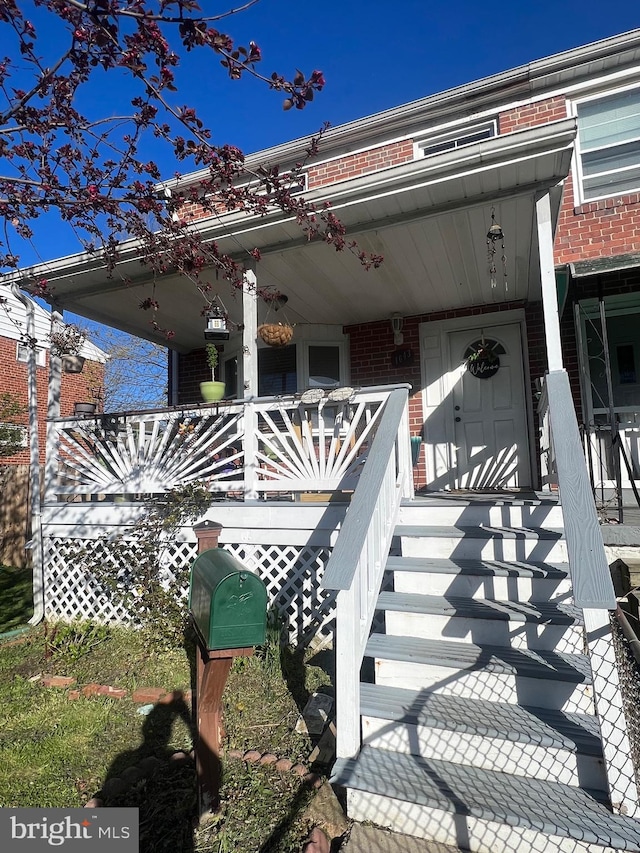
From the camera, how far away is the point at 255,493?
457 centimetres

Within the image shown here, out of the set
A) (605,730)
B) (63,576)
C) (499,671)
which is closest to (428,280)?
(499,671)

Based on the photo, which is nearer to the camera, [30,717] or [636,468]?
[30,717]

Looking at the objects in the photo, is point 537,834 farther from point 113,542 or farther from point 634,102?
point 634,102

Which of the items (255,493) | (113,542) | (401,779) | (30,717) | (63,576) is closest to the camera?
(401,779)

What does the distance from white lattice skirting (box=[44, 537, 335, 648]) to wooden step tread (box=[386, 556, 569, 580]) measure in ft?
3.37

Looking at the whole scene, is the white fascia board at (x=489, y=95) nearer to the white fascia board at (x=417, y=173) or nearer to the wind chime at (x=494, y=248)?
the white fascia board at (x=417, y=173)

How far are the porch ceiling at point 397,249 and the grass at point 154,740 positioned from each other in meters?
3.09

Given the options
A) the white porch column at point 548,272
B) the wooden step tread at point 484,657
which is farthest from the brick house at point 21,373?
the wooden step tread at point 484,657

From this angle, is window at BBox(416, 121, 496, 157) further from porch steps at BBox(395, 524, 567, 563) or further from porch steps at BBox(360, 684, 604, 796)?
porch steps at BBox(360, 684, 604, 796)

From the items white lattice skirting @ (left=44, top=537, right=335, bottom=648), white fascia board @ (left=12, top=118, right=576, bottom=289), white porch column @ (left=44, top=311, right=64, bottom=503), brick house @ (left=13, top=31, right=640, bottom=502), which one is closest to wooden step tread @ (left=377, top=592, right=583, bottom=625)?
white lattice skirting @ (left=44, top=537, right=335, bottom=648)

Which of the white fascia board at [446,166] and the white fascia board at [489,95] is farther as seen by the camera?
the white fascia board at [489,95]

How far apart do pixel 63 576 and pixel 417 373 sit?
5.05 m

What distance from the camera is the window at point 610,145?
6309 mm

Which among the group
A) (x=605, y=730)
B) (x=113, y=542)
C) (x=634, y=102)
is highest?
(x=634, y=102)
